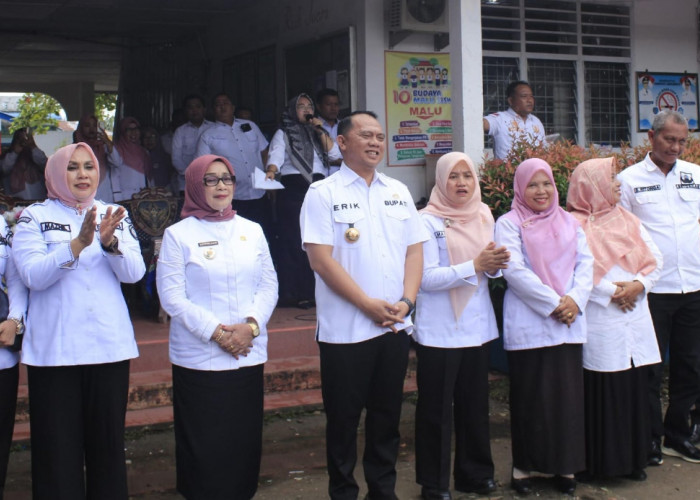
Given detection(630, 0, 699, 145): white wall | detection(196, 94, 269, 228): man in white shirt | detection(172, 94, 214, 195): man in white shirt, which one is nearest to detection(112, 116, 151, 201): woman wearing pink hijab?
detection(172, 94, 214, 195): man in white shirt

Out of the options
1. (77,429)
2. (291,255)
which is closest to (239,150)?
(291,255)

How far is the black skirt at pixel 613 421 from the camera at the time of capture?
4.41 meters

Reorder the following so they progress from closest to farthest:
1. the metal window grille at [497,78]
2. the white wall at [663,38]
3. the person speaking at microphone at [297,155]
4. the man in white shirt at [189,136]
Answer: the person speaking at microphone at [297,155] → the man in white shirt at [189,136] → the metal window grille at [497,78] → the white wall at [663,38]

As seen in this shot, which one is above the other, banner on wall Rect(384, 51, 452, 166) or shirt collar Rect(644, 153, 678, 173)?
banner on wall Rect(384, 51, 452, 166)

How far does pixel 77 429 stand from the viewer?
3.62 m

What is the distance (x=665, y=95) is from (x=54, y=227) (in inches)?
301

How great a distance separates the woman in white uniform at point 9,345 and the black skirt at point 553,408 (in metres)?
2.35

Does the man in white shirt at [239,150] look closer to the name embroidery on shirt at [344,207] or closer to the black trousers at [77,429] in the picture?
the name embroidery on shirt at [344,207]

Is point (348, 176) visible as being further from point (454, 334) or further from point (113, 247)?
point (113, 247)

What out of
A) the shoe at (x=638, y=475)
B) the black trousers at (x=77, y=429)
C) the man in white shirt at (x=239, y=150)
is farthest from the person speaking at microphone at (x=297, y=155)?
the shoe at (x=638, y=475)

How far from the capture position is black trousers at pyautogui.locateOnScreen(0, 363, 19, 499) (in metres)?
3.60

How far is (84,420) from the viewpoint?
365 centimetres

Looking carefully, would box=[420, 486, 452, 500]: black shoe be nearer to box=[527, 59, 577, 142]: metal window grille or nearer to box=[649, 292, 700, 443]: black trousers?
box=[649, 292, 700, 443]: black trousers

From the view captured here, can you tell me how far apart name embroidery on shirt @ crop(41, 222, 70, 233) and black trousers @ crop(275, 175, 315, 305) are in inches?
135
